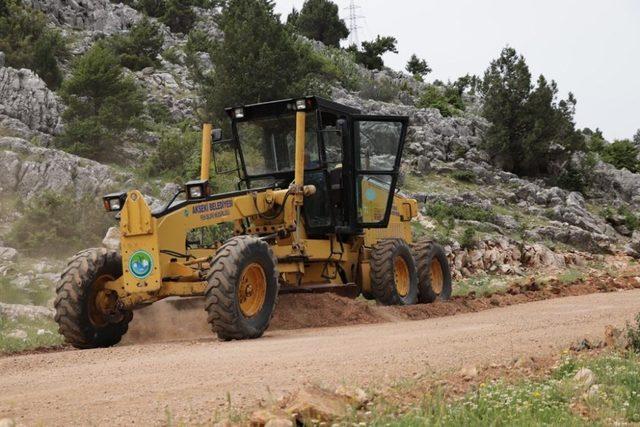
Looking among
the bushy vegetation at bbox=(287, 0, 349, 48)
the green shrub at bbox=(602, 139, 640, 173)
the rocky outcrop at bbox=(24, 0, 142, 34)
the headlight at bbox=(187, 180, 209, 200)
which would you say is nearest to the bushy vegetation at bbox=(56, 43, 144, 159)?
the headlight at bbox=(187, 180, 209, 200)

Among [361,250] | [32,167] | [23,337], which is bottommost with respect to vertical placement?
[23,337]

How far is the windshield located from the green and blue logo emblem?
151 inches

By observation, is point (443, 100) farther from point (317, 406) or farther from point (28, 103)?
point (317, 406)

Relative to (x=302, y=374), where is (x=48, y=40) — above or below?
above

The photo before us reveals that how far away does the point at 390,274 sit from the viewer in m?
13.1

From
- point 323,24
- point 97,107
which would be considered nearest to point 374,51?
Result: point 323,24

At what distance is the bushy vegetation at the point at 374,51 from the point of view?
7156 centimetres

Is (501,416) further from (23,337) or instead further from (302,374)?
(23,337)

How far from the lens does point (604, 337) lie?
8078 mm

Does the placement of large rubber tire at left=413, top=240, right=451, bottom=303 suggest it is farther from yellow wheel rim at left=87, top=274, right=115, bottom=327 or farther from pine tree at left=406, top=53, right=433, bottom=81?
pine tree at left=406, top=53, right=433, bottom=81

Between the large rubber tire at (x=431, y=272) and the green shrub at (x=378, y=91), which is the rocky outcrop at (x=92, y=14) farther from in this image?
the large rubber tire at (x=431, y=272)

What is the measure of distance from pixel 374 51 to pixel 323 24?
7.27 metres

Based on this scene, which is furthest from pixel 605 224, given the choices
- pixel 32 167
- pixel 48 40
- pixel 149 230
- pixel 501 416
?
pixel 501 416

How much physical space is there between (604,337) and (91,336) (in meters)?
5.79
